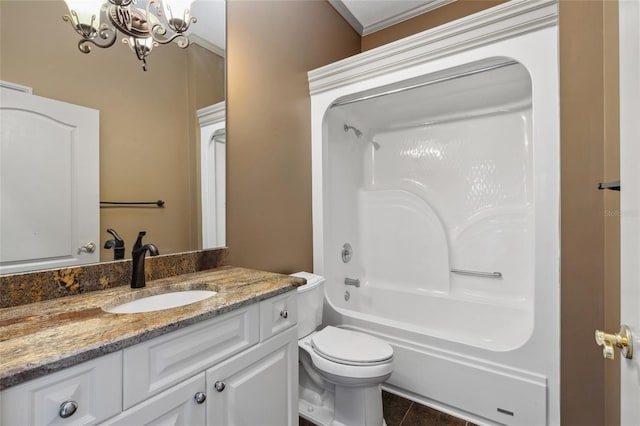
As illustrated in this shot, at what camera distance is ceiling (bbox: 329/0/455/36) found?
251cm

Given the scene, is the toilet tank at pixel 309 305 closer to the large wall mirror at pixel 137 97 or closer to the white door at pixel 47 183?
the large wall mirror at pixel 137 97

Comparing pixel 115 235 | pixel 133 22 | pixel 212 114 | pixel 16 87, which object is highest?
pixel 133 22

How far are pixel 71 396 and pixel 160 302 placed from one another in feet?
1.70

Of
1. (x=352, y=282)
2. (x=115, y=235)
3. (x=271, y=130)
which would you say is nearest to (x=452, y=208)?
(x=352, y=282)

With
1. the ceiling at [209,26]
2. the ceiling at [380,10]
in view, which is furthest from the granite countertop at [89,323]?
the ceiling at [380,10]

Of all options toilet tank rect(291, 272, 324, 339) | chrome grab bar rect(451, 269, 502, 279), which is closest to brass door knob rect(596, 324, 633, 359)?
toilet tank rect(291, 272, 324, 339)

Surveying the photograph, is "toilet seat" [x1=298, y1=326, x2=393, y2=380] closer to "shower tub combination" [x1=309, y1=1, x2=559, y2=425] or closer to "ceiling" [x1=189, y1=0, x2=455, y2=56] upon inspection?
"shower tub combination" [x1=309, y1=1, x2=559, y2=425]

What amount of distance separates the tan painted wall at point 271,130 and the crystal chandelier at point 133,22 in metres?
0.33

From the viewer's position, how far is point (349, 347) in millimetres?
1543

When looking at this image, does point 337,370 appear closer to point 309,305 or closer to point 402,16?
point 309,305

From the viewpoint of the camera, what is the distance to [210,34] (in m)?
1.52

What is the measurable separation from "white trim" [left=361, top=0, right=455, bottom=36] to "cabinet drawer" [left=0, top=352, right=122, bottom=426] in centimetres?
313

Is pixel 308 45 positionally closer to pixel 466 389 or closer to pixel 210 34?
pixel 210 34

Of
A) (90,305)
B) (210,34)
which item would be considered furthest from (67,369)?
(210,34)
